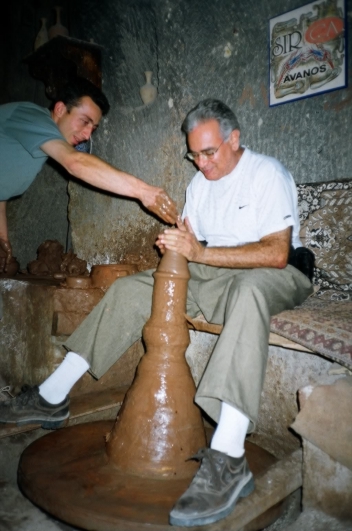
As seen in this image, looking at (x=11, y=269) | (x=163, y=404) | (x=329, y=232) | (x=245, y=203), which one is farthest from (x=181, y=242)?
(x=11, y=269)

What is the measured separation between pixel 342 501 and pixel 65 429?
5.42 ft

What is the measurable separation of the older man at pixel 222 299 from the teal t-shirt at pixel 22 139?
1032 millimetres

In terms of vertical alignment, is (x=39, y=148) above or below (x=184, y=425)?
above

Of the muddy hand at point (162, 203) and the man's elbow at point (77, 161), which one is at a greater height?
the man's elbow at point (77, 161)

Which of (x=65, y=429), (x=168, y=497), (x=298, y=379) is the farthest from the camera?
(x=298, y=379)

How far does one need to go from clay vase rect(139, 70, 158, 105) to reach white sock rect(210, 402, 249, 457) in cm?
325

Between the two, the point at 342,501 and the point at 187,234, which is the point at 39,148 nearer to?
the point at 187,234

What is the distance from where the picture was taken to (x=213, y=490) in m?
1.67

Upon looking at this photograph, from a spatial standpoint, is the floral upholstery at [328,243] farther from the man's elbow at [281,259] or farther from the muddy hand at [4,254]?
the muddy hand at [4,254]

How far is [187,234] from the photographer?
2.21 meters

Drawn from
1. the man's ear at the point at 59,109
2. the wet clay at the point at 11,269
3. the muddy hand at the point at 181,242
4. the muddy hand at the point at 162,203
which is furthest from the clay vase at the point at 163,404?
the wet clay at the point at 11,269

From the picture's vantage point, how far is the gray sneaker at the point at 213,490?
1598mm

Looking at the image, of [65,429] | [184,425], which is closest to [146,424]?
[184,425]

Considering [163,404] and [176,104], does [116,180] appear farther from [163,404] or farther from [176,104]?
[176,104]
